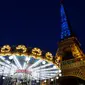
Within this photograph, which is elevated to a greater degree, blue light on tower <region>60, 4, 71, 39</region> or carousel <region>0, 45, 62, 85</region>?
blue light on tower <region>60, 4, 71, 39</region>

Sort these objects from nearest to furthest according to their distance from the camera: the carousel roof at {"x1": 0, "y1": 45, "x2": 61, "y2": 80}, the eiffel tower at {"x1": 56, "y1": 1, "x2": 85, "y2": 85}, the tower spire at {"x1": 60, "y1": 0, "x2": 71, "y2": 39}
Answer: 1. the carousel roof at {"x1": 0, "y1": 45, "x2": 61, "y2": 80}
2. the eiffel tower at {"x1": 56, "y1": 1, "x2": 85, "y2": 85}
3. the tower spire at {"x1": 60, "y1": 0, "x2": 71, "y2": 39}

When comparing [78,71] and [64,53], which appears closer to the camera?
[78,71]

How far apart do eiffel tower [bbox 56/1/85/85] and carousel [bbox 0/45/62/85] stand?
17526mm

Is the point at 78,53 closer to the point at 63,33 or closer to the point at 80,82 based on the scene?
the point at 63,33

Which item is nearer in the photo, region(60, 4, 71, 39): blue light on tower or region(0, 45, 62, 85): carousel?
region(0, 45, 62, 85): carousel

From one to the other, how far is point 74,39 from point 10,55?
109 ft

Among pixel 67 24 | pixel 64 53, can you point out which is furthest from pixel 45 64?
pixel 67 24

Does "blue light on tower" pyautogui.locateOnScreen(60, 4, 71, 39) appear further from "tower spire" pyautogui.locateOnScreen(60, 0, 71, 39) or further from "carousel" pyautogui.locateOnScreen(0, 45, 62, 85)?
"carousel" pyautogui.locateOnScreen(0, 45, 62, 85)

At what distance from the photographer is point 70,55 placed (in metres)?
45.3

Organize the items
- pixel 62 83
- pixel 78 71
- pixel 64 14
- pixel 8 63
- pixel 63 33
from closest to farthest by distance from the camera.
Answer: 1. pixel 62 83
2. pixel 8 63
3. pixel 78 71
4. pixel 63 33
5. pixel 64 14

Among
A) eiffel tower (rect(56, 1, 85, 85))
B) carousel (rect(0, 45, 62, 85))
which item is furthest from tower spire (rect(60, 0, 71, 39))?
carousel (rect(0, 45, 62, 85))

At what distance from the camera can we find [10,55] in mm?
13508

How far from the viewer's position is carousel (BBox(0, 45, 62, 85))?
13.5 m

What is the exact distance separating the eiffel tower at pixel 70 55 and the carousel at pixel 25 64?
17526mm
